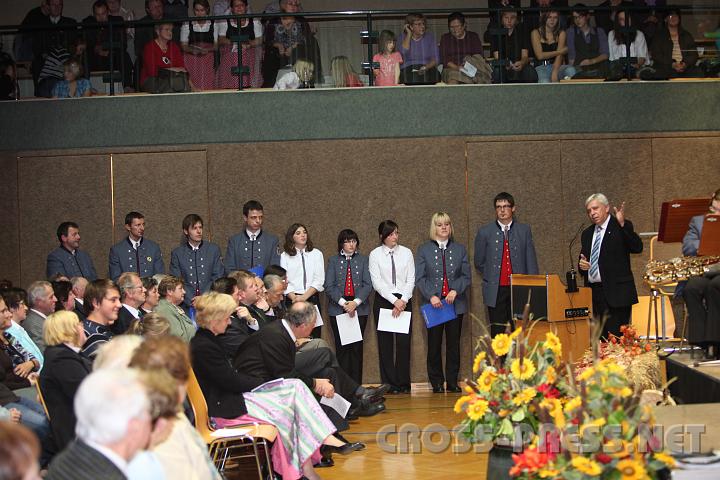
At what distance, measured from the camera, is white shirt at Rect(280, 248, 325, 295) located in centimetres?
928

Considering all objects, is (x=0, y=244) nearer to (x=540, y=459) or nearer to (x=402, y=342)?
(x=402, y=342)

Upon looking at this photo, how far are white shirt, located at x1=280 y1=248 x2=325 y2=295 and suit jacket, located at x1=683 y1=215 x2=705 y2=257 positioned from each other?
140 inches

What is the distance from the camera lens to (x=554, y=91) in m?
10.0

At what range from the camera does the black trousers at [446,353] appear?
9.52m

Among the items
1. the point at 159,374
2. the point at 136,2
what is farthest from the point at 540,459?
the point at 136,2

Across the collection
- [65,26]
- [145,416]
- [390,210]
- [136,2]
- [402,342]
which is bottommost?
[402,342]

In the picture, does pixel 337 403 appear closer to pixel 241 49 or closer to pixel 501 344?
pixel 501 344

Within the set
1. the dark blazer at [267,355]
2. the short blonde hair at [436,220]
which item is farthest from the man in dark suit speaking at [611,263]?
the dark blazer at [267,355]

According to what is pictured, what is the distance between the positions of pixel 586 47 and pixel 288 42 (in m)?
3.02

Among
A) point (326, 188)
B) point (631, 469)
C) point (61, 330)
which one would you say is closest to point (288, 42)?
point (326, 188)

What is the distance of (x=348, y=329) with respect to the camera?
9461mm

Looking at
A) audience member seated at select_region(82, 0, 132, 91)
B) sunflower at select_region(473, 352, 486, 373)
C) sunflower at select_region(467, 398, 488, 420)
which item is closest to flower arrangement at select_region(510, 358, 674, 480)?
sunflower at select_region(467, 398, 488, 420)

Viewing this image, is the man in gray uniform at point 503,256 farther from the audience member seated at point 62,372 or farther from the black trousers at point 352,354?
the audience member seated at point 62,372

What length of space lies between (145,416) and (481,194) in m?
7.59
